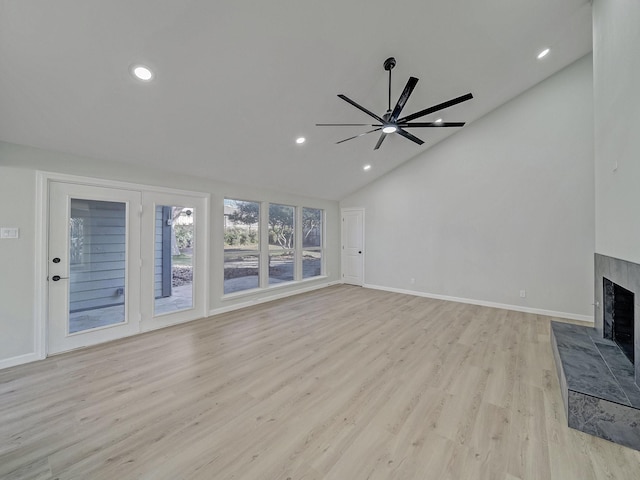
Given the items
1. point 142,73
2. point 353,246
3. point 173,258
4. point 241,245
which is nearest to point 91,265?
point 173,258

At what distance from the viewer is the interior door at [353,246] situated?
23.8ft

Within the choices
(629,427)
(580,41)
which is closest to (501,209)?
(580,41)

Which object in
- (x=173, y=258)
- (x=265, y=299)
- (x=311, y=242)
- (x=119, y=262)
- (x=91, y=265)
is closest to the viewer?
(x=91, y=265)

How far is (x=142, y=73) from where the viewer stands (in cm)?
247

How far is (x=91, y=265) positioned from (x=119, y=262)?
296 mm

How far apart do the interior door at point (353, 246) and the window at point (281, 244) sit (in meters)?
1.81

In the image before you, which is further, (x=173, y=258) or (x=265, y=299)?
(x=265, y=299)

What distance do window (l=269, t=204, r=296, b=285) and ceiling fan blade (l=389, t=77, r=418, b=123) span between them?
3.58 m

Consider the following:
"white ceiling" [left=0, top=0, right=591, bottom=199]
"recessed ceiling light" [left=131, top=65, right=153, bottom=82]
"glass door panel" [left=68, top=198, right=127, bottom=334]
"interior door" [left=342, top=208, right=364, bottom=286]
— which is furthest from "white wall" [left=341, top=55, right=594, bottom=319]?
"glass door panel" [left=68, top=198, right=127, bottom=334]

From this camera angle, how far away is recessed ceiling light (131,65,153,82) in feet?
7.91

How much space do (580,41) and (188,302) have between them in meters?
7.42

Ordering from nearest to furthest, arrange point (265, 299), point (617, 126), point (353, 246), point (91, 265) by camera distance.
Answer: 1. point (617, 126)
2. point (91, 265)
3. point (265, 299)
4. point (353, 246)

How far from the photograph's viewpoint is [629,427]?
6.00ft

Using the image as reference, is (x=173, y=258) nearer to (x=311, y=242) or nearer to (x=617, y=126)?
(x=311, y=242)
